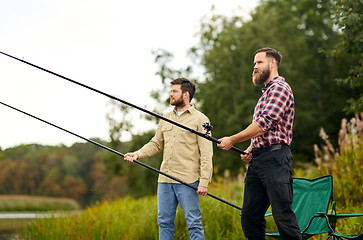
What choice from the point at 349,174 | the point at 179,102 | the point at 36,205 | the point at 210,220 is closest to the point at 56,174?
the point at 36,205

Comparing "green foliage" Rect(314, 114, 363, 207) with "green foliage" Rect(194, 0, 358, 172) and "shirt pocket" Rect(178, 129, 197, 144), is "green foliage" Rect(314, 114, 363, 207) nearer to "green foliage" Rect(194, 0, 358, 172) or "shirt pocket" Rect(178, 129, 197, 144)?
"shirt pocket" Rect(178, 129, 197, 144)

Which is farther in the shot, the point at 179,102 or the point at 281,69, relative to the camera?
the point at 281,69

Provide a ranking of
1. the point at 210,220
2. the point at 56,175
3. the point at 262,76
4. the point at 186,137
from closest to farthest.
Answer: the point at 262,76
the point at 186,137
the point at 210,220
the point at 56,175

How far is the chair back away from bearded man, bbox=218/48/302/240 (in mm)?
766

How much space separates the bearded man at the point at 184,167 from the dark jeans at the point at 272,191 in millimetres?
519

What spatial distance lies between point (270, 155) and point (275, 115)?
0.28 meters

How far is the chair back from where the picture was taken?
3.96 meters

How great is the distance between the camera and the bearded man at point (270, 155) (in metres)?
3.08

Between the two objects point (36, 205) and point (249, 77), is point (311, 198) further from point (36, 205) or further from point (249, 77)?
point (249, 77)

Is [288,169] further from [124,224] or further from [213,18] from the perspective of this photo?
[213,18]

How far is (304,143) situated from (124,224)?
1541 cm

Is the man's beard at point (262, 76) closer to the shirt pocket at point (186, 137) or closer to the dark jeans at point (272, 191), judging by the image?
the dark jeans at point (272, 191)

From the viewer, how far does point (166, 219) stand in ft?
12.7

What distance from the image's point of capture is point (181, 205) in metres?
3.84
